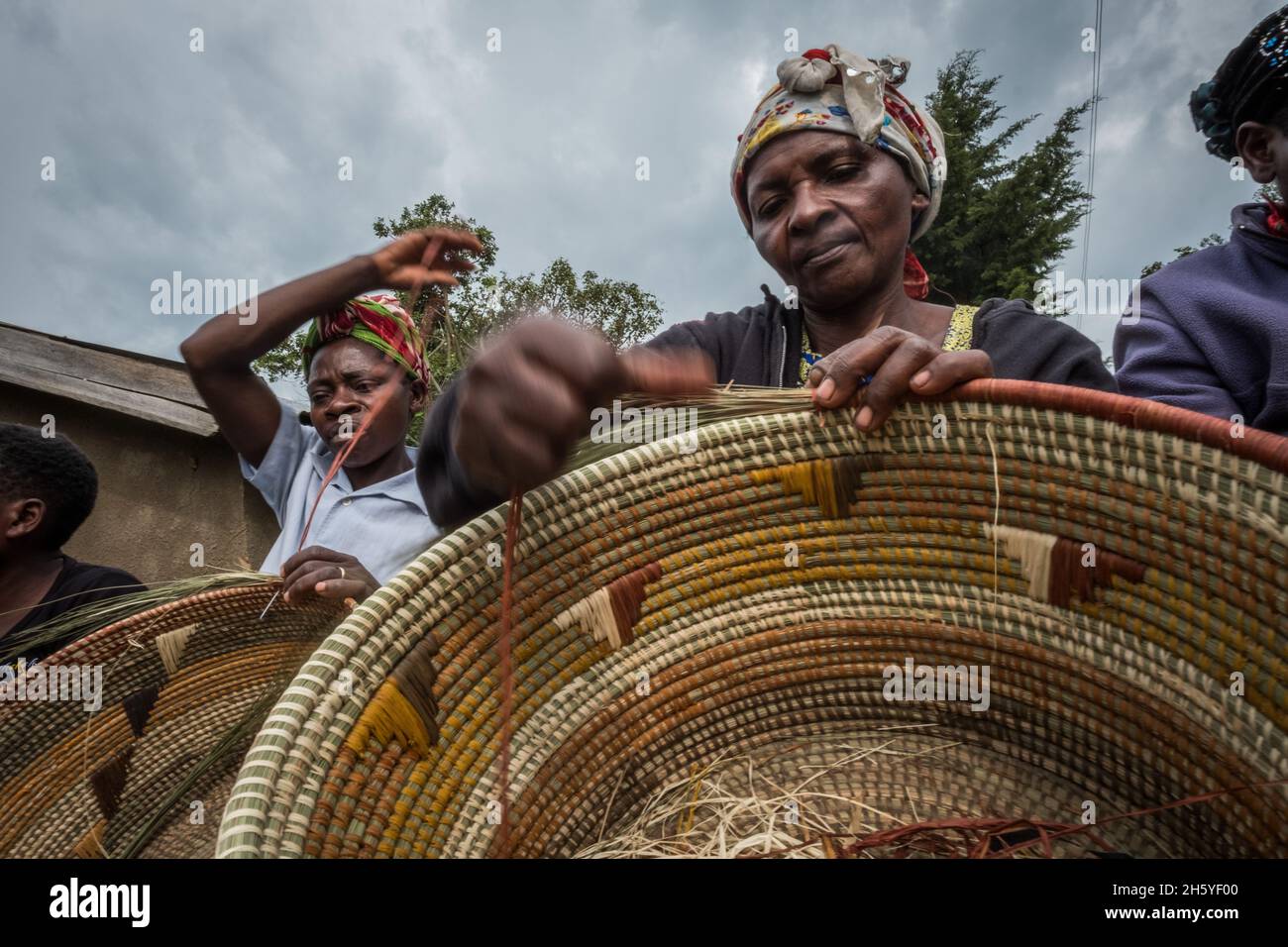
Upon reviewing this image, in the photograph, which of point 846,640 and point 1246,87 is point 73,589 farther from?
point 1246,87

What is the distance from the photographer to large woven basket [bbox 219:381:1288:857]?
23.0 inches

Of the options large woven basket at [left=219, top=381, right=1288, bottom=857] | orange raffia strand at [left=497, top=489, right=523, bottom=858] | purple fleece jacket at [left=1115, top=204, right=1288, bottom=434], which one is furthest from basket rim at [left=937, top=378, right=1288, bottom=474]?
purple fleece jacket at [left=1115, top=204, right=1288, bottom=434]

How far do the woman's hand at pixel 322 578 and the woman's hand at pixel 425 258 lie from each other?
0.44 metres

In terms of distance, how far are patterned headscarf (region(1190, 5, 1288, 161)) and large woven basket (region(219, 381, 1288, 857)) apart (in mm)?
712

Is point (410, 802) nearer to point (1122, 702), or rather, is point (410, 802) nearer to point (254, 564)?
point (1122, 702)

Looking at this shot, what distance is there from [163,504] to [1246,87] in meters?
4.16

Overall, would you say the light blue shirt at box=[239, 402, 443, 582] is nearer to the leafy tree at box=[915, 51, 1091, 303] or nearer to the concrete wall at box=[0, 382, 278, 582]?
the concrete wall at box=[0, 382, 278, 582]

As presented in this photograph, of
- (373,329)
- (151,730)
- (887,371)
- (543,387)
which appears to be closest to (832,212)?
(887,371)

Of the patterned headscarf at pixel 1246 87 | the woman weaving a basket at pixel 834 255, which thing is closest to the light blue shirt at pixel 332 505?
the woman weaving a basket at pixel 834 255

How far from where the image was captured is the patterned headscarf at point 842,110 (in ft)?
3.47

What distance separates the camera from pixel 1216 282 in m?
0.98

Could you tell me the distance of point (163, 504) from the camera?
357 cm
